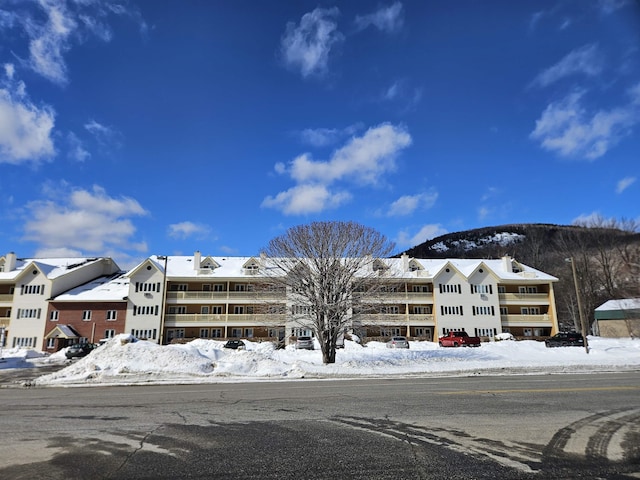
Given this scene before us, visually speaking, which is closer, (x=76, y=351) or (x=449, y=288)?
(x=76, y=351)

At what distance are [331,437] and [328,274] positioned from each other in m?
19.2

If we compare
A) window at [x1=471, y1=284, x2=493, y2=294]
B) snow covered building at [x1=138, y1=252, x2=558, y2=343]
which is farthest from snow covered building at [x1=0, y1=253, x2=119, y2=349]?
window at [x1=471, y1=284, x2=493, y2=294]

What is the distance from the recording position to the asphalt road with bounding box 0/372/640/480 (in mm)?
5301

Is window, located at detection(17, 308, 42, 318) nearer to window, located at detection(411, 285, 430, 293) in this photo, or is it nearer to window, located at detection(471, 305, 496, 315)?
window, located at detection(411, 285, 430, 293)

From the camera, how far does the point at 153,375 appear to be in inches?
754

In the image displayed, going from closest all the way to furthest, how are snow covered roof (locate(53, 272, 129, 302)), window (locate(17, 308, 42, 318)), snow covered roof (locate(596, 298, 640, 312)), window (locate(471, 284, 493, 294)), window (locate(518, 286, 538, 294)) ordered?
1. snow covered roof (locate(596, 298, 640, 312))
2. window (locate(17, 308, 42, 318))
3. snow covered roof (locate(53, 272, 129, 302))
4. window (locate(471, 284, 493, 294))
5. window (locate(518, 286, 538, 294))

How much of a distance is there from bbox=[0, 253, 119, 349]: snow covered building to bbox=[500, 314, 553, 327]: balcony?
58.0 meters

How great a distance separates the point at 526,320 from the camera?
180 ft

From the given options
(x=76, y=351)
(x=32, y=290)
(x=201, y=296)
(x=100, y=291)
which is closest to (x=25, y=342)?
(x=32, y=290)

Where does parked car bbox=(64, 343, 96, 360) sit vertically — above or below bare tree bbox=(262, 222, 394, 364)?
below

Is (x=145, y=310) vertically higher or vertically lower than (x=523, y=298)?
lower

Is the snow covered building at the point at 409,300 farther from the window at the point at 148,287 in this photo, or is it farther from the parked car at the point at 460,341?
the parked car at the point at 460,341

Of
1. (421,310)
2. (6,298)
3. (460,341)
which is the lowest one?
(460,341)

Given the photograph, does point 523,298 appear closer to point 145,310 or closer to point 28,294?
point 145,310
